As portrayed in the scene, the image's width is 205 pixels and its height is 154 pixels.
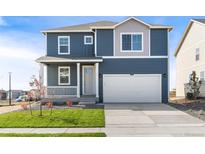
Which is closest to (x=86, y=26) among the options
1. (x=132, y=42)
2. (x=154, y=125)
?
(x=132, y=42)

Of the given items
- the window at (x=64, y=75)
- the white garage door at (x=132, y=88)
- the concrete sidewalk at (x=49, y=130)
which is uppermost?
the window at (x=64, y=75)

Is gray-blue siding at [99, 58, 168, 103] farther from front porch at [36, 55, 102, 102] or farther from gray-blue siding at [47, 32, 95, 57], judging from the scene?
gray-blue siding at [47, 32, 95, 57]

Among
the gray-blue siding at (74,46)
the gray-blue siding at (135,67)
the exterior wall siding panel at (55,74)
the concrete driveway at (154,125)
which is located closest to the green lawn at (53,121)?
the concrete driveway at (154,125)

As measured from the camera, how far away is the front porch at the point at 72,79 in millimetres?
22891

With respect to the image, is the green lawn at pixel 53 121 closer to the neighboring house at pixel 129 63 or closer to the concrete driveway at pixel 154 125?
the concrete driveway at pixel 154 125

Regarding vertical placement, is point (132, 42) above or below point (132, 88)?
above

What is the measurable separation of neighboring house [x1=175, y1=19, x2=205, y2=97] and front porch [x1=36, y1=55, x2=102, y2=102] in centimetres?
1002

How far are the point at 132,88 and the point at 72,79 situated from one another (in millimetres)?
5236

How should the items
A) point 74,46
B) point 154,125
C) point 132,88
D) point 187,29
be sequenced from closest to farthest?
1. point 154,125
2. point 132,88
3. point 74,46
4. point 187,29

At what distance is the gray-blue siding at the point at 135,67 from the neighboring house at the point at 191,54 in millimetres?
5197

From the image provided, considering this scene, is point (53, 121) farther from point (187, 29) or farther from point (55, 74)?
point (187, 29)

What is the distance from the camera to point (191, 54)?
1199 inches
